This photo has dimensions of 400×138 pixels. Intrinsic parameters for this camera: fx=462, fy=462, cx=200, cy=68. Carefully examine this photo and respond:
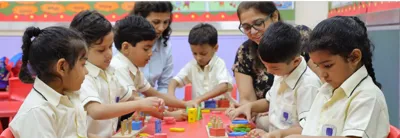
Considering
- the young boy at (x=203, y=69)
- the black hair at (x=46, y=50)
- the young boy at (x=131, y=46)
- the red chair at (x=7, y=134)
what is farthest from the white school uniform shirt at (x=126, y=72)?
the red chair at (x=7, y=134)

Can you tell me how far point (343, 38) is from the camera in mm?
1175

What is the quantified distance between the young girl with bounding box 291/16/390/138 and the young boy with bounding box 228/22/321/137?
0.78 feet

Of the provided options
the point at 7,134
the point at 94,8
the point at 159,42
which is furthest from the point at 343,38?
the point at 94,8

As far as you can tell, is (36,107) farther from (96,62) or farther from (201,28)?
(201,28)

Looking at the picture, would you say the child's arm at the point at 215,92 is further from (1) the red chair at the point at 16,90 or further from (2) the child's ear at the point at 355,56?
(2) the child's ear at the point at 355,56

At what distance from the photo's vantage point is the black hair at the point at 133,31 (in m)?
2.03

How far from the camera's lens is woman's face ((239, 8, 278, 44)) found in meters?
1.96

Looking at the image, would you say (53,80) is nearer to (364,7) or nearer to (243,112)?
(243,112)

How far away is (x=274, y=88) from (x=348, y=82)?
556mm

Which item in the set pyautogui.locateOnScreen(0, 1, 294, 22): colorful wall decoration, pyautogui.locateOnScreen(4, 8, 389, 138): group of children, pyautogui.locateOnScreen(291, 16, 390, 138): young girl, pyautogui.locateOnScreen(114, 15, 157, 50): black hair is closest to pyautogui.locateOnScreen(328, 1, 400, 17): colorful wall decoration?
pyautogui.locateOnScreen(0, 1, 294, 22): colorful wall decoration

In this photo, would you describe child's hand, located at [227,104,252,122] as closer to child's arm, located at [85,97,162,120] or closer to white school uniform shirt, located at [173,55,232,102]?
child's arm, located at [85,97,162,120]

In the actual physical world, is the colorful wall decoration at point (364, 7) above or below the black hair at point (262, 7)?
below

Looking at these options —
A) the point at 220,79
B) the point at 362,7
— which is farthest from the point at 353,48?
the point at 362,7

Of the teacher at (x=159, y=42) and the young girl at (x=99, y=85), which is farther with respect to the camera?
the teacher at (x=159, y=42)
